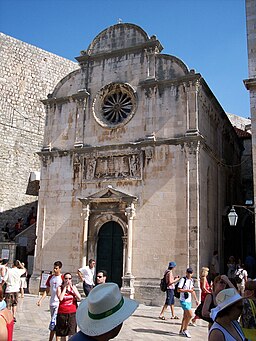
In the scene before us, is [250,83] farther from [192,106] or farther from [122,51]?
[122,51]

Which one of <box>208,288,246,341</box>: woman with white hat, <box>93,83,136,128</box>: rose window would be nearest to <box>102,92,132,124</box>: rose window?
<box>93,83,136,128</box>: rose window

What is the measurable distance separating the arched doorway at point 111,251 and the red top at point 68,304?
9.39 m

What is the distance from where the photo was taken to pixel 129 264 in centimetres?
1556

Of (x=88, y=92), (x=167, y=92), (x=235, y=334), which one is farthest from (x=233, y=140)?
(x=235, y=334)

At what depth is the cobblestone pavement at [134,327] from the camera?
8945 mm

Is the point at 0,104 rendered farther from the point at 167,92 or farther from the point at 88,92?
the point at 167,92

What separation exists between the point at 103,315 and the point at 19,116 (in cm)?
2511

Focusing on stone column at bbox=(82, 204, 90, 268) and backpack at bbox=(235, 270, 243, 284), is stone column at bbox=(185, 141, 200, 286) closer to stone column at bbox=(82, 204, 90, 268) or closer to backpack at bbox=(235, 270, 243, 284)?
backpack at bbox=(235, 270, 243, 284)

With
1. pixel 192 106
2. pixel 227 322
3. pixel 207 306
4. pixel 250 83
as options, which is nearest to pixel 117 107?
pixel 192 106

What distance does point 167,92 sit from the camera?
54.7ft

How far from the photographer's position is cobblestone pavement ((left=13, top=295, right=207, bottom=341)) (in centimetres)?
895

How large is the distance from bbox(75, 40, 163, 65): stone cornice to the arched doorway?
790cm

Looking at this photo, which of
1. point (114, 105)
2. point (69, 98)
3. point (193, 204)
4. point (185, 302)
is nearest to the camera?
point (185, 302)

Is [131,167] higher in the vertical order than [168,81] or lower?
lower
